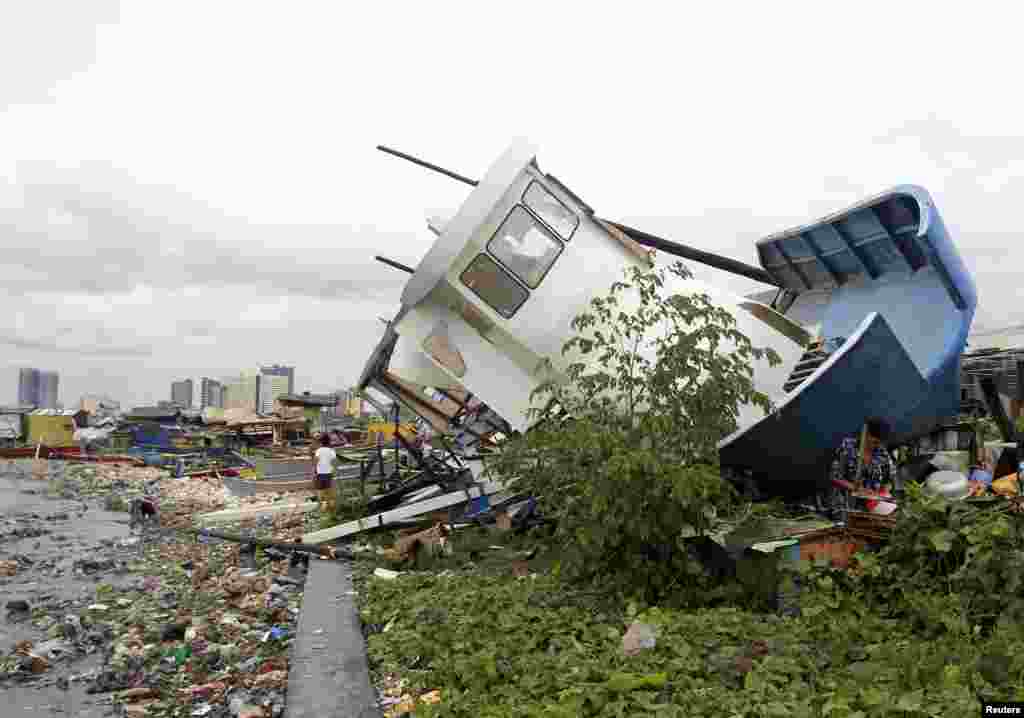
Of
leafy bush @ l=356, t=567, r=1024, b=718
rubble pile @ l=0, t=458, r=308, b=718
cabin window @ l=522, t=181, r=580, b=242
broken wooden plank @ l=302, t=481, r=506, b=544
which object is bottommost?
rubble pile @ l=0, t=458, r=308, b=718

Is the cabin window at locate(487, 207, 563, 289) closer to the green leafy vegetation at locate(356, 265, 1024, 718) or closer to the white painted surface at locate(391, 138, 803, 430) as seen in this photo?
the white painted surface at locate(391, 138, 803, 430)

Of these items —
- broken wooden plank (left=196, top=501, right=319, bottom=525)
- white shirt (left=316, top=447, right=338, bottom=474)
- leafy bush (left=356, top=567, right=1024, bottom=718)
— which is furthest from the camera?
white shirt (left=316, top=447, right=338, bottom=474)

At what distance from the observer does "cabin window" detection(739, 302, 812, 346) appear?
29.7 feet

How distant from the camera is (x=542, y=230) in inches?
340

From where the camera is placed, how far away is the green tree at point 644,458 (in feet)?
19.4

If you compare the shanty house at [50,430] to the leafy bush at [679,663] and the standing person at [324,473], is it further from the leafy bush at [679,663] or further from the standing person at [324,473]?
the leafy bush at [679,663]

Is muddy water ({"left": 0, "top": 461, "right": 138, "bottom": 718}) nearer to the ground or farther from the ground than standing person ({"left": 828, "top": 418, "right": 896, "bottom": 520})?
nearer to the ground

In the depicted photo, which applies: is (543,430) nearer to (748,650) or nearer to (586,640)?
(586,640)

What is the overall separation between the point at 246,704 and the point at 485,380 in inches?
169

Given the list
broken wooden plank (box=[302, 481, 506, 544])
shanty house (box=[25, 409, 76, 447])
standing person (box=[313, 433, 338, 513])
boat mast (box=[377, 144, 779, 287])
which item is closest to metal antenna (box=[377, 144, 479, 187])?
Result: boat mast (box=[377, 144, 779, 287])

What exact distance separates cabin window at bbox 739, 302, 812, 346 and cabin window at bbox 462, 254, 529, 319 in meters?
2.60

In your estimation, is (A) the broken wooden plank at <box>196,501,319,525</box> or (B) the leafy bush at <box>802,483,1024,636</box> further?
(A) the broken wooden plank at <box>196,501,319,525</box>

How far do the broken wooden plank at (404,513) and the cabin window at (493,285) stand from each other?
116 inches

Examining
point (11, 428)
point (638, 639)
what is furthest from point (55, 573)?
point (11, 428)
